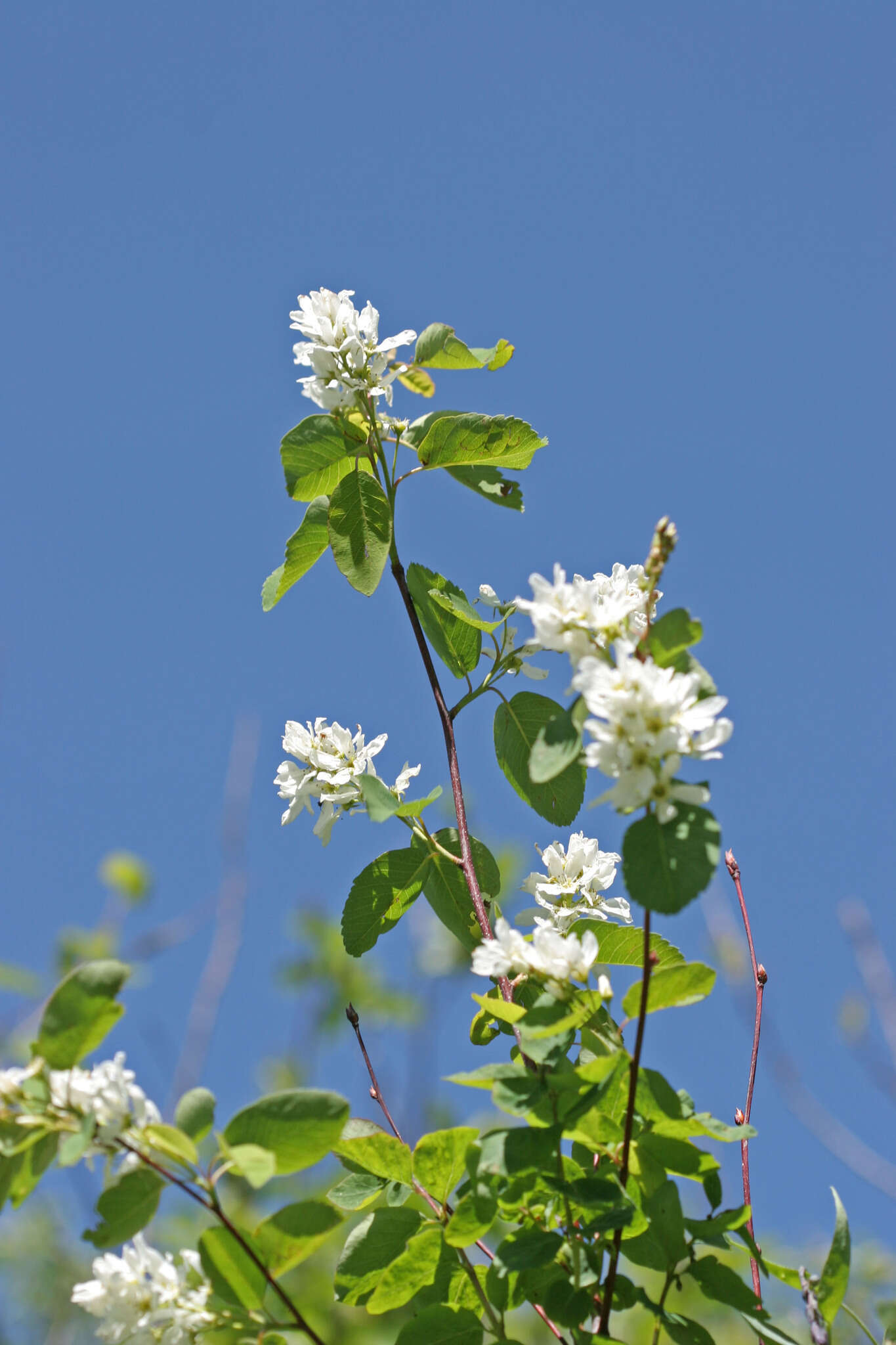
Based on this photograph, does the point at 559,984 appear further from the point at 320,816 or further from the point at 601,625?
the point at 320,816

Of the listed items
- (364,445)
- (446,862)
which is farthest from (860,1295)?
(364,445)

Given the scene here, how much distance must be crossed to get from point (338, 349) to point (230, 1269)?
1.31 metres

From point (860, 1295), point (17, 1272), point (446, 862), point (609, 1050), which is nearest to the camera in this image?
point (609, 1050)

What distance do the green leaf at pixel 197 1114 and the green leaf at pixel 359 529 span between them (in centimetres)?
83

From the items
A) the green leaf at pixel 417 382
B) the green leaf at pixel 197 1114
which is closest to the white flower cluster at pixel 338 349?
the green leaf at pixel 417 382

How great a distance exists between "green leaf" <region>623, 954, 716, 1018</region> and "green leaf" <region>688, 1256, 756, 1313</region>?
0.31 meters

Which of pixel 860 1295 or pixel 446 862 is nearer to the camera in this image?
pixel 446 862

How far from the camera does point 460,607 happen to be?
5.83 feet

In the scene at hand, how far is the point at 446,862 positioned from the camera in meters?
1.78

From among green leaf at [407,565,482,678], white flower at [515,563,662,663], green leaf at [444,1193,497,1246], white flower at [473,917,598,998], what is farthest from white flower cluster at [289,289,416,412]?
green leaf at [444,1193,497,1246]

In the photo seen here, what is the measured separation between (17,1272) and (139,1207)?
7.64 metres

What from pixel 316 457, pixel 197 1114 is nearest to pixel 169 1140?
pixel 197 1114

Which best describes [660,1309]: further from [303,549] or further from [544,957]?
[303,549]

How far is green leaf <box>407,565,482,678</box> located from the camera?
183cm
